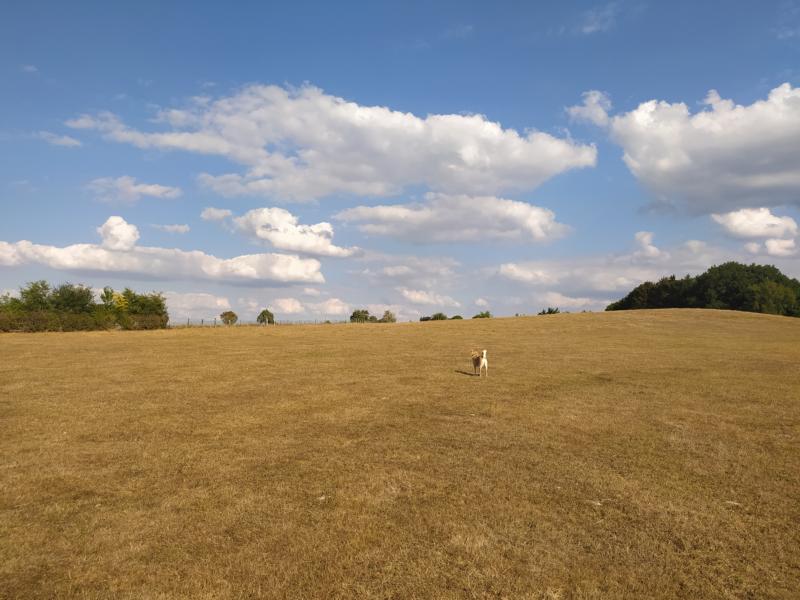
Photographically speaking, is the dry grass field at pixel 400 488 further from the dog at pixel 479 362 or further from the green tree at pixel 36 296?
the green tree at pixel 36 296

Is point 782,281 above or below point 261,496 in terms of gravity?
above

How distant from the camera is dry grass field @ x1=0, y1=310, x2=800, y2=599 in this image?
6.71 metres

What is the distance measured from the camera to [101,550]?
7.39 m

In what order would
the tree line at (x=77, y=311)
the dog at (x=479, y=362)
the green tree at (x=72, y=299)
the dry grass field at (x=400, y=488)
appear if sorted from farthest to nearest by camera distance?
the green tree at (x=72, y=299)
the tree line at (x=77, y=311)
the dog at (x=479, y=362)
the dry grass field at (x=400, y=488)

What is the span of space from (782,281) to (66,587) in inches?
5946

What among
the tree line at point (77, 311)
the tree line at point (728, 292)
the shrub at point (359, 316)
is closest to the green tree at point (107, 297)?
the tree line at point (77, 311)

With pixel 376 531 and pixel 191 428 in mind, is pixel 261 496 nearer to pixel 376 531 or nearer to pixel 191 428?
pixel 376 531

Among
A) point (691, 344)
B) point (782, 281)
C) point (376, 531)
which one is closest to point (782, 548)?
point (376, 531)

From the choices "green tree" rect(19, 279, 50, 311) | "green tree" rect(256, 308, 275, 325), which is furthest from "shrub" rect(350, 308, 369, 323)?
"green tree" rect(19, 279, 50, 311)

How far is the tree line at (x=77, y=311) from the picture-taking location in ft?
205

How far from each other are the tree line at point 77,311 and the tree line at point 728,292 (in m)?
114

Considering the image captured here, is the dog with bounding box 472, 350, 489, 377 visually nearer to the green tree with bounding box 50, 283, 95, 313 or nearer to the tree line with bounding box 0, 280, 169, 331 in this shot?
the tree line with bounding box 0, 280, 169, 331

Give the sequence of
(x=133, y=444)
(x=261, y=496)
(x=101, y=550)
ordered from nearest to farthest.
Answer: (x=101, y=550) → (x=261, y=496) → (x=133, y=444)

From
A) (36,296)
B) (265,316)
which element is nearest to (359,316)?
(265,316)
